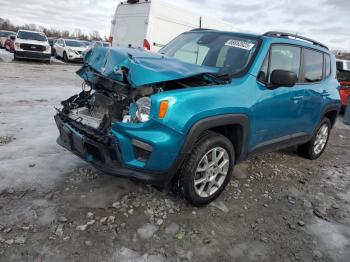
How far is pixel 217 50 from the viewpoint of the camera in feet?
13.2

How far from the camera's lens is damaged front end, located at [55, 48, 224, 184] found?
2.90m

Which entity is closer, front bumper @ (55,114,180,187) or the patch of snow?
front bumper @ (55,114,180,187)

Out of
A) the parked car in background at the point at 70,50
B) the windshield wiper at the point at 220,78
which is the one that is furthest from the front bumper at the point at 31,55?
the windshield wiper at the point at 220,78

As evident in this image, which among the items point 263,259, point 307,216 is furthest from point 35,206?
point 307,216

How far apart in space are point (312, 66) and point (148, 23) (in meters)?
5.85

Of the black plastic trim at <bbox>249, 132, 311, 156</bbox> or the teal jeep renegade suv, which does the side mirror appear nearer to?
the teal jeep renegade suv

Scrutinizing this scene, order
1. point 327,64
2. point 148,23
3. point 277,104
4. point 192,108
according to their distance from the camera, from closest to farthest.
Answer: point 192,108 → point 277,104 → point 327,64 → point 148,23

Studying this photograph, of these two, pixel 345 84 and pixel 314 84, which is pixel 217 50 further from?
pixel 345 84

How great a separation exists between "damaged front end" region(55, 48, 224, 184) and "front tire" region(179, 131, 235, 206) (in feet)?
0.88

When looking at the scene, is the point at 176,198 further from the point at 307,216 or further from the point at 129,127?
the point at 307,216

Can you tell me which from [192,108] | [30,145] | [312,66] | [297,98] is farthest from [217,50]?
[30,145]

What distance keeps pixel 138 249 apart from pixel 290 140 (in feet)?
8.95

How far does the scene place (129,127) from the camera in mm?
2904

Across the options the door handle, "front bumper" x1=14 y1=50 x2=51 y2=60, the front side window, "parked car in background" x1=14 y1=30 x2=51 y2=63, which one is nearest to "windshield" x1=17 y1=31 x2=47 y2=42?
"parked car in background" x1=14 y1=30 x2=51 y2=63
